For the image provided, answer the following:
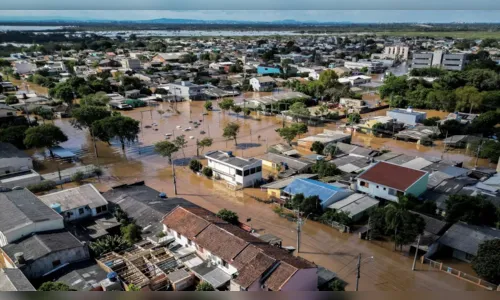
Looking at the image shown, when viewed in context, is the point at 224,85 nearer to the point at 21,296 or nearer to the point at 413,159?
the point at 413,159

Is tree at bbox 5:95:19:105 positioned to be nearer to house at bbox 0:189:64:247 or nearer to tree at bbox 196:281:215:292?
house at bbox 0:189:64:247

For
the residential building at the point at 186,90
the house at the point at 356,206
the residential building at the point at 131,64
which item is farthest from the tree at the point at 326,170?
the residential building at the point at 131,64

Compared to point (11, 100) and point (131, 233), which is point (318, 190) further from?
point (11, 100)

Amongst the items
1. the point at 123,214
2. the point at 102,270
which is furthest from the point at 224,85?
the point at 102,270

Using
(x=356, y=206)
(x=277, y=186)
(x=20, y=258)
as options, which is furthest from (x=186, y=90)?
(x=20, y=258)

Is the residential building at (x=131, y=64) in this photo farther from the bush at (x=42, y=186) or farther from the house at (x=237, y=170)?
the house at (x=237, y=170)

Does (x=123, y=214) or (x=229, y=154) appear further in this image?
(x=229, y=154)
